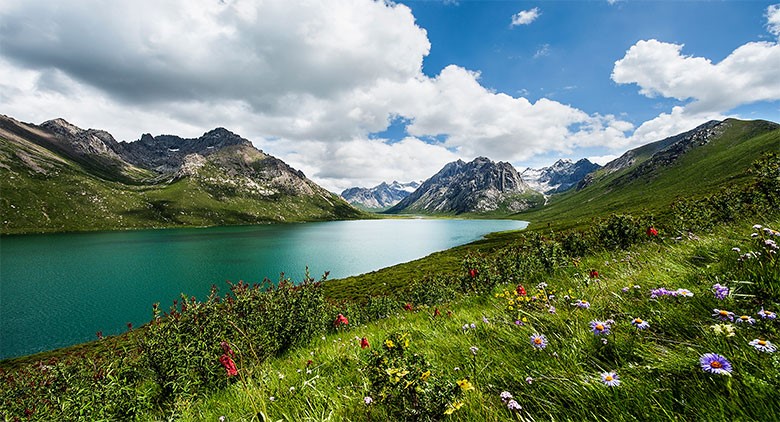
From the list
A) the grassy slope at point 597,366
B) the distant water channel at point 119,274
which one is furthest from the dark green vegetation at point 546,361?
the distant water channel at point 119,274

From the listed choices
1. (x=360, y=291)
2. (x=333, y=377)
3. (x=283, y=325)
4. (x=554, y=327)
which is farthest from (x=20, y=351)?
(x=554, y=327)

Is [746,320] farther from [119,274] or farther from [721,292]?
[119,274]

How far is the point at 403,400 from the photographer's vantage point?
2555 millimetres

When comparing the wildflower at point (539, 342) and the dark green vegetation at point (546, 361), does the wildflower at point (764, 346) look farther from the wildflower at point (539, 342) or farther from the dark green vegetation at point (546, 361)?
the wildflower at point (539, 342)

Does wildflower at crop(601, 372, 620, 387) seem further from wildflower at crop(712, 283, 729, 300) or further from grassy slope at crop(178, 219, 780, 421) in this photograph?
wildflower at crop(712, 283, 729, 300)

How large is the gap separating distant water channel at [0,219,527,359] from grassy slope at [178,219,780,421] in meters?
66.9

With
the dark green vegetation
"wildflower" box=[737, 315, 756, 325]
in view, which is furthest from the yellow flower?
"wildflower" box=[737, 315, 756, 325]

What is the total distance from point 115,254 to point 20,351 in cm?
9597

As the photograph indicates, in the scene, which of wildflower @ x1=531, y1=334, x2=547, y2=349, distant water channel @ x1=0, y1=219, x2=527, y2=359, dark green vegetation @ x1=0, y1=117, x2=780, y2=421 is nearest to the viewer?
dark green vegetation @ x1=0, y1=117, x2=780, y2=421

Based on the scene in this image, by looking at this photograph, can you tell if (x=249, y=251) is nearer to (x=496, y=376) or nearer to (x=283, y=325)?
(x=283, y=325)

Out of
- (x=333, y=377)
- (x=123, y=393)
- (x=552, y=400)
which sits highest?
(x=552, y=400)

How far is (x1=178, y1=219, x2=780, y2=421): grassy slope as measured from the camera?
5.73ft

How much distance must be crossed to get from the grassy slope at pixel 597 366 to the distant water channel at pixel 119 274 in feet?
220

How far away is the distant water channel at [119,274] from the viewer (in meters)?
52.9
